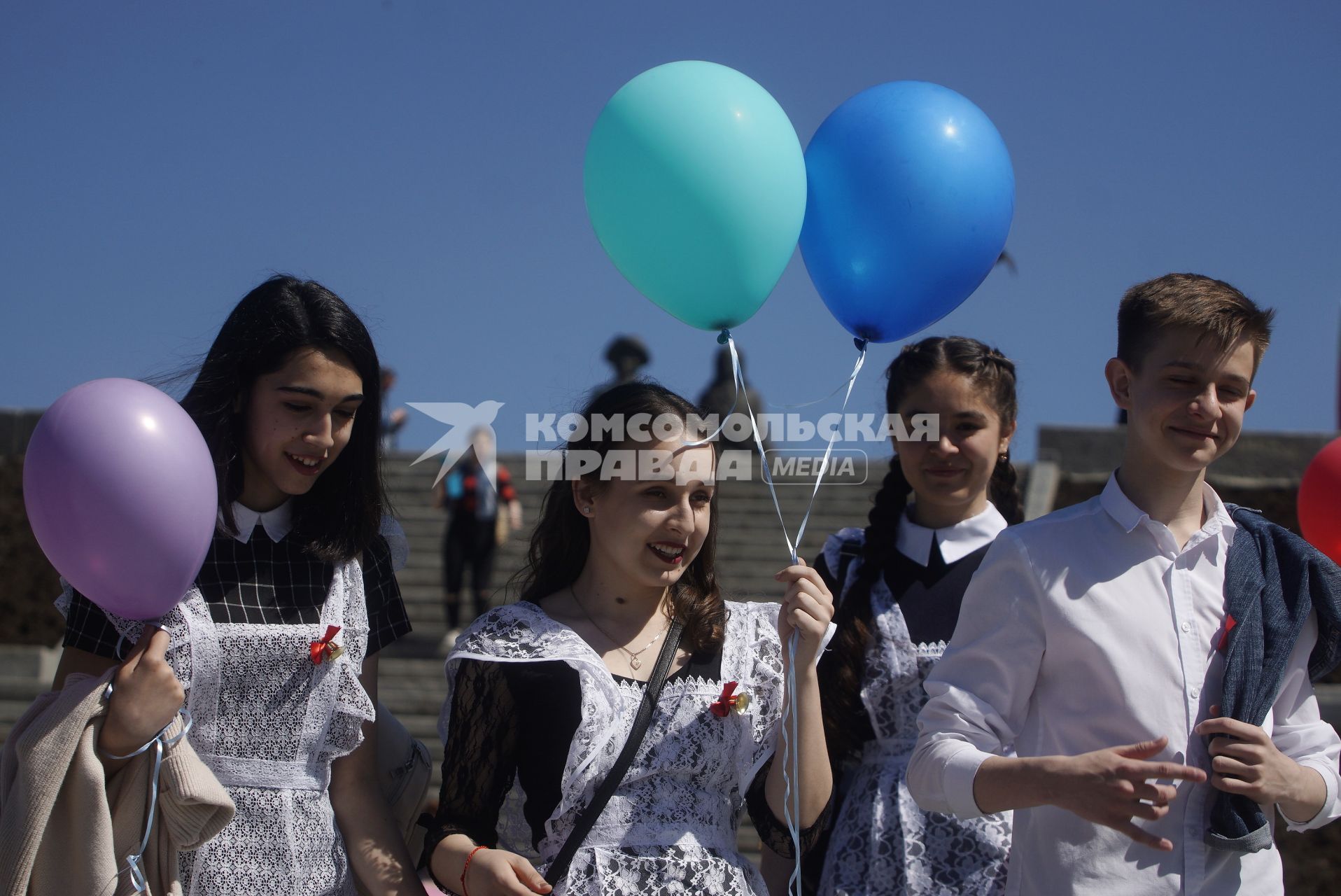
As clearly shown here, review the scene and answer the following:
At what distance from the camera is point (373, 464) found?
2.94 m

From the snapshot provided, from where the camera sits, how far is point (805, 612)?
99.3 inches

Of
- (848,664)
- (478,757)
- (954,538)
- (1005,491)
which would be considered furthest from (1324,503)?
(478,757)

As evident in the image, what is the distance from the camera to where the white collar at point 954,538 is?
10.4ft

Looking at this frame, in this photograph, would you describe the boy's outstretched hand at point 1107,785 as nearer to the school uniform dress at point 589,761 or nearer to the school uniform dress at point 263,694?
the school uniform dress at point 589,761

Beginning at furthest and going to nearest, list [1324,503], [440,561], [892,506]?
[440,561] → [892,506] → [1324,503]

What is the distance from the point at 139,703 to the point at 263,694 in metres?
0.31

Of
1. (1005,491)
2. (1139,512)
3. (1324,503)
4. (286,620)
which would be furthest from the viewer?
(1005,491)

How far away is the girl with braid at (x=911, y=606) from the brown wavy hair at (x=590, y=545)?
0.42 meters

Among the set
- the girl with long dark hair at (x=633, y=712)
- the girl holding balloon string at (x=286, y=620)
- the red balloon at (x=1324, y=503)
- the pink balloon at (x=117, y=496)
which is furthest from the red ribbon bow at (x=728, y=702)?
the red balloon at (x=1324, y=503)

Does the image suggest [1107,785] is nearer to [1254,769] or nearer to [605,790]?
[1254,769]

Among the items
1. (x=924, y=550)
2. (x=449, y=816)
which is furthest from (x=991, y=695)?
(x=449, y=816)

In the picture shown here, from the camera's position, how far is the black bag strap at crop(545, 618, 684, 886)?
2.45 m

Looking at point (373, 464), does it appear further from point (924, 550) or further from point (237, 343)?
point (924, 550)

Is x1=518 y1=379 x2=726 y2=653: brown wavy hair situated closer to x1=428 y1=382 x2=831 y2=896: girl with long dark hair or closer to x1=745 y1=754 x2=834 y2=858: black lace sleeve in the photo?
x1=428 y1=382 x2=831 y2=896: girl with long dark hair
